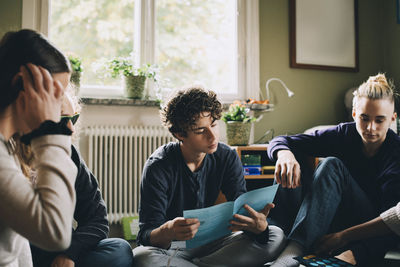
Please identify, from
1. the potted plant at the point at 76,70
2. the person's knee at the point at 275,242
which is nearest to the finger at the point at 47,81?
the person's knee at the point at 275,242

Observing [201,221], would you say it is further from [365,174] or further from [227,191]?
[365,174]

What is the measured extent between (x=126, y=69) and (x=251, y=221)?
1.60m

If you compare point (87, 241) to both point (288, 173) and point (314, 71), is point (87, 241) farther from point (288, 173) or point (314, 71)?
point (314, 71)

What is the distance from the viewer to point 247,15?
9.13 feet

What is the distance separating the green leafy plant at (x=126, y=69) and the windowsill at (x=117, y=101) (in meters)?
0.17

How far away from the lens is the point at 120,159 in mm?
2398

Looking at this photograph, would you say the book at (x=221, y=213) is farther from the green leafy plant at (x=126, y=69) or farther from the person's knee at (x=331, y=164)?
the green leafy plant at (x=126, y=69)

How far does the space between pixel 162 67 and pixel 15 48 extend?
6.58ft

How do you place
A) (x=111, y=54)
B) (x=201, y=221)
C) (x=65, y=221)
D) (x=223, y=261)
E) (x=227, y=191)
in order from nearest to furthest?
(x=65, y=221), (x=201, y=221), (x=223, y=261), (x=227, y=191), (x=111, y=54)

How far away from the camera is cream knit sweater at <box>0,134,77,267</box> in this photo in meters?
0.60

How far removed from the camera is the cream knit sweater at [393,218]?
1.23m

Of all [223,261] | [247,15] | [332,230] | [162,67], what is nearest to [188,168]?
[223,261]

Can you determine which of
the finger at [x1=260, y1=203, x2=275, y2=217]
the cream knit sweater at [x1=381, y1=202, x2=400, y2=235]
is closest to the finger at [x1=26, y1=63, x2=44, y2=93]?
the finger at [x1=260, y1=203, x2=275, y2=217]

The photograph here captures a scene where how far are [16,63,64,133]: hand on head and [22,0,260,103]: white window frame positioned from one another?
188cm
